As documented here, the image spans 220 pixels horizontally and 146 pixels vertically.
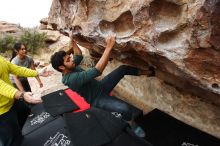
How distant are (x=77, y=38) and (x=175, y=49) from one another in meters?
2.25

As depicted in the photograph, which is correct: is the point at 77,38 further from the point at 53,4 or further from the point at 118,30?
the point at 118,30

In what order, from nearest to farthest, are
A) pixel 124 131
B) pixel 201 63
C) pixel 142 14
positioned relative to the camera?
pixel 201 63 → pixel 142 14 → pixel 124 131

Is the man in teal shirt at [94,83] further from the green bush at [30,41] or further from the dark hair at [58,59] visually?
the green bush at [30,41]

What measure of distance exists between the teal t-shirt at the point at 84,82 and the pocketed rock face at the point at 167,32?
54cm

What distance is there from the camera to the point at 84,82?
375 cm

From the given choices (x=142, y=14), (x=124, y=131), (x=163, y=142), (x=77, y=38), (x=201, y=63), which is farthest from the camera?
(x=77, y=38)

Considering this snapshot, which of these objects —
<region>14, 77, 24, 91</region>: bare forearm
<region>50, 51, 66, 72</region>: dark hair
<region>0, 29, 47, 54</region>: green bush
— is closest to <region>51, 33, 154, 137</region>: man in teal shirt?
<region>50, 51, 66, 72</region>: dark hair

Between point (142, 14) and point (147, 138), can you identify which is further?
point (147, 138)

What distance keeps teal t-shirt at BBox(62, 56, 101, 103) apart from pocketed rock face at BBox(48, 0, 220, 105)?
21.1 inches

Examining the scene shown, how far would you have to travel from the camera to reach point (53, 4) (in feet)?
17.3

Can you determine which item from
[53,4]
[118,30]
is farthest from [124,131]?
[53,4]

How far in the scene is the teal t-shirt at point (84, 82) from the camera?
3636mm

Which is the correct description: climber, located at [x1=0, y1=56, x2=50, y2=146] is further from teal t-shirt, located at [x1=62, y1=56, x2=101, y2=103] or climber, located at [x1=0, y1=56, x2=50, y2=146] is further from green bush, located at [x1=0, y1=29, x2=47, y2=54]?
green bush, located at [x1=0, y1=29, x2=47, y2=54]

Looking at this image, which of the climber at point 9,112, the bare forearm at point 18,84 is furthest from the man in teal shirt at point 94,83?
the bare forearm at point 18,84
